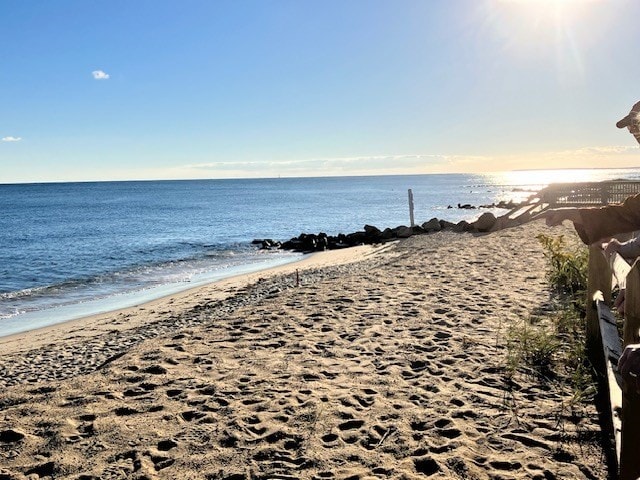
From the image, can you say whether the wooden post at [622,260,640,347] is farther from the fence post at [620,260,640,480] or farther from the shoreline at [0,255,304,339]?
the shoreline at [0,255,304,339]

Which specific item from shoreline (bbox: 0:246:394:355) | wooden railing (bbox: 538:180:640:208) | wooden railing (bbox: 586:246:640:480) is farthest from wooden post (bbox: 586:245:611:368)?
wooden railing (bbox: 538:180:640:208)

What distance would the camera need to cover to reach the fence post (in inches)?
98.8

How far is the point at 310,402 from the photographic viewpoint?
15.5 ft

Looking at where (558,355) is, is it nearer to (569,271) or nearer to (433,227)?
(569,271)

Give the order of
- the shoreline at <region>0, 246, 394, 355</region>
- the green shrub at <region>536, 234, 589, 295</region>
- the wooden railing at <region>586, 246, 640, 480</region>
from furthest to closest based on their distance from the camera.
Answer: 1. the shoreline at <region>0, 246, 394, 355</region>
2. the green shrub at <region>536, 234, 589, 295</region>
3. the wooden railing at <region>586, 246, 640, 480</region>

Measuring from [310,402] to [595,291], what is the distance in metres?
2.96

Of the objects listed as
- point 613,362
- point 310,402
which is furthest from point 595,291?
point 310,402

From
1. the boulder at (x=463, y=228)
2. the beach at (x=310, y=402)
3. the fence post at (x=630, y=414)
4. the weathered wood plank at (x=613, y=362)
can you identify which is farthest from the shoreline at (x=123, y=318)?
the boulder at (x=463, y=228)

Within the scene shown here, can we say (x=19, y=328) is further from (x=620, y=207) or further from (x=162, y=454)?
(x=620, y=207)

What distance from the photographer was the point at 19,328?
37.8 feet

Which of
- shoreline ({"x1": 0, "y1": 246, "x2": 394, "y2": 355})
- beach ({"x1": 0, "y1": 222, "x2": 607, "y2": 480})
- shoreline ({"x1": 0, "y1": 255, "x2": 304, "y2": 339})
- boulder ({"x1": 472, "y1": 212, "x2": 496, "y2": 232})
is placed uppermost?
boulder ({"x1": 472, "y1": 212, "x2": 496, "y2": 232})

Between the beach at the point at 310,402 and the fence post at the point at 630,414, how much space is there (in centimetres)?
80

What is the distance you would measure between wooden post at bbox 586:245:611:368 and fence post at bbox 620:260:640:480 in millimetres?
2003

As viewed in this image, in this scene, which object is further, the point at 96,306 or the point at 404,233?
the point at 404,233
